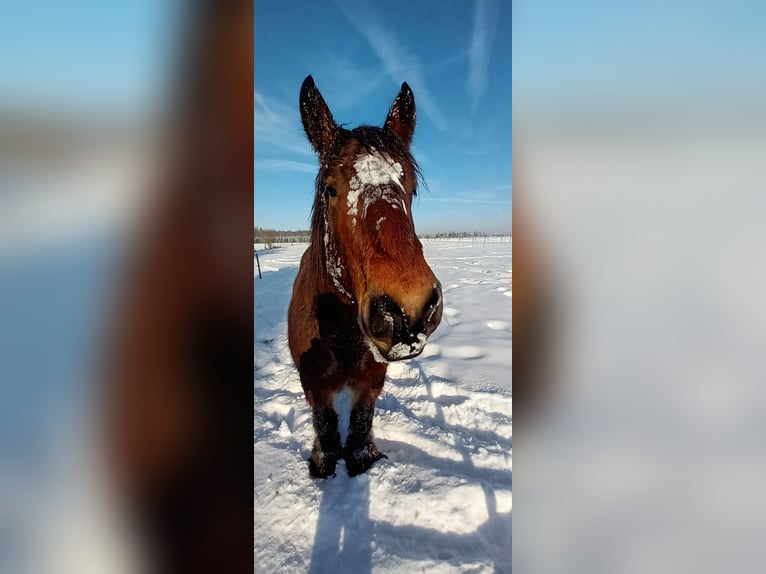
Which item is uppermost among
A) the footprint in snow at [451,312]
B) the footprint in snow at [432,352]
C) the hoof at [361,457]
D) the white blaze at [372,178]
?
the white blaze at [372,178]

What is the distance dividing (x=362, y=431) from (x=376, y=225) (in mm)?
1077

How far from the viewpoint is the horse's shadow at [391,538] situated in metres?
0.93

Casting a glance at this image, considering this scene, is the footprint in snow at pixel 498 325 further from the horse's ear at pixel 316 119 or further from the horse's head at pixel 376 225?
the horse's ear at pixel 316 119

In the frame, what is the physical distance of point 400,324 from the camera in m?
0.99

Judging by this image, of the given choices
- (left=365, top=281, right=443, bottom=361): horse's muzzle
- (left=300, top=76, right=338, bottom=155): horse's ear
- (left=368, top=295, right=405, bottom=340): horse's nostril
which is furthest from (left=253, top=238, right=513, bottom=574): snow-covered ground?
(left=300, top=76, right=338, bottom=155): horse's ear

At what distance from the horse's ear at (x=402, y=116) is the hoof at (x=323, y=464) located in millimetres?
1370

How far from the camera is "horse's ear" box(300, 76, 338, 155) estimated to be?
118 centimetres

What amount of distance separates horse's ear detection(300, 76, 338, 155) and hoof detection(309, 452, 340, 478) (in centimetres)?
123

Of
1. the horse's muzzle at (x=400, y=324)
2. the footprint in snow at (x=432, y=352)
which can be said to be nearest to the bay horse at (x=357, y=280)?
the horse's muzzle at (x=400, y=324)
